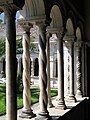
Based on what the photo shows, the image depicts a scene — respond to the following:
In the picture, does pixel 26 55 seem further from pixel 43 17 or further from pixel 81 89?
pixel 81 89

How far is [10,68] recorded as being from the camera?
464 cm

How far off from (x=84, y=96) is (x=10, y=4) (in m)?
8.43

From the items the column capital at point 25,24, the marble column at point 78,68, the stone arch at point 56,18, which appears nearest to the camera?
the column capital at point 25,24

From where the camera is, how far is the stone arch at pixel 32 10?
6445mm

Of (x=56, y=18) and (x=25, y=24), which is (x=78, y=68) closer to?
(x=56, y=18)

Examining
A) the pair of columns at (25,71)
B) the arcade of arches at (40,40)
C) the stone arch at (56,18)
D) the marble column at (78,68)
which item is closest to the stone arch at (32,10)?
the arcade of arches at (40,40)

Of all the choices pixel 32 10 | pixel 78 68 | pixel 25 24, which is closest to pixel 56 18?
pixel 32 10

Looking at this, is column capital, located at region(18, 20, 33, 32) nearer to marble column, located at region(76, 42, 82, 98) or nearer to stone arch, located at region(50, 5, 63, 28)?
stone arch, located at region(50, 5, 63, 28)

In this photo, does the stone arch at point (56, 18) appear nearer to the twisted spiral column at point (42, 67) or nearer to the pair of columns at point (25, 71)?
the pair of columns at point (25, 71)

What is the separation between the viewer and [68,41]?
1042cm

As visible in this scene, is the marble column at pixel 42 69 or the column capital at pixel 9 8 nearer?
the column capital at pixel 9 8

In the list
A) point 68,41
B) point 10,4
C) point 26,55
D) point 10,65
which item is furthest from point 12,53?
point 68,41

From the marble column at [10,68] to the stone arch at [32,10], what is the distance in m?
1.84

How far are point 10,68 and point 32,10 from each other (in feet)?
7.65
